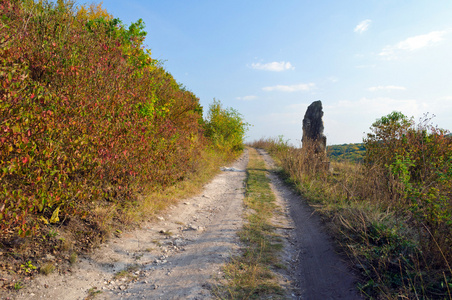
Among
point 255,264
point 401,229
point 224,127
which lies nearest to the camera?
point 255,264

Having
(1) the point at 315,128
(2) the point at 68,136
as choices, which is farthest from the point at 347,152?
(2) the point at 68,136

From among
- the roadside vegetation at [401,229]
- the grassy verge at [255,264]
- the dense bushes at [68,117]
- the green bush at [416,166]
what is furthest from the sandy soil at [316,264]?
the dense bushes at [68,117]

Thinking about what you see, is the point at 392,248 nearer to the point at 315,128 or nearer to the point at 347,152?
the point at 347,152

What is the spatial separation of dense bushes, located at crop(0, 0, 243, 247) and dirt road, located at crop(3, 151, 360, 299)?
866mm

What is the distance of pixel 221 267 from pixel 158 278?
104 centimetres

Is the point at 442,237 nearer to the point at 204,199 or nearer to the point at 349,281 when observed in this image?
the point at 349,281

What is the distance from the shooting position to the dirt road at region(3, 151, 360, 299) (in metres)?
3.66

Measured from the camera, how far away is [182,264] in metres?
4.55

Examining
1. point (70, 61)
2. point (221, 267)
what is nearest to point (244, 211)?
point (221, 267)

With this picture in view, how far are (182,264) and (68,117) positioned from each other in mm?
3185

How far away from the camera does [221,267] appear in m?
4.26

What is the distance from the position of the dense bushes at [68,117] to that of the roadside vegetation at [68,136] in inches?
0.7

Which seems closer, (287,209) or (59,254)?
(59,254)

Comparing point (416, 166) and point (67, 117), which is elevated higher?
point (67, 117)
